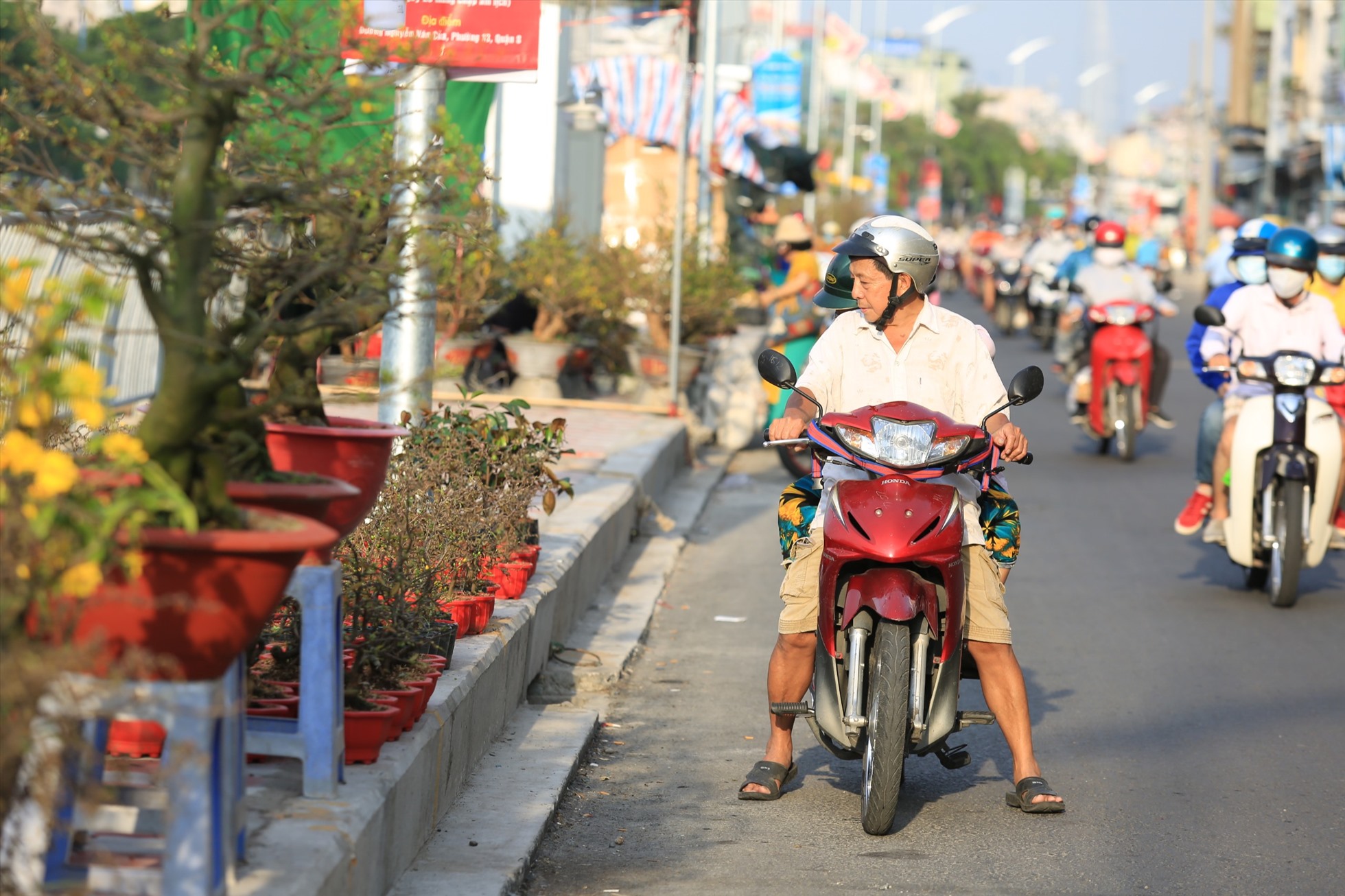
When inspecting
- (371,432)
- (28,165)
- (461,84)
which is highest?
(461,84)

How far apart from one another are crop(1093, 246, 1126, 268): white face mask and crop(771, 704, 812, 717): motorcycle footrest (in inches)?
450

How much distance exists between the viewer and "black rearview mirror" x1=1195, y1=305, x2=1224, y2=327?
923 centimetres

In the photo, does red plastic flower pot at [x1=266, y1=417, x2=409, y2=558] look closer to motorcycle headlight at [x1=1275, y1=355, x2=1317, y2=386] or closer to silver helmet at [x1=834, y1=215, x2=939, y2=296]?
silver helmet at [x1=834, y1=215, x2=939, y2=296]

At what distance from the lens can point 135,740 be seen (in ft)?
14.4

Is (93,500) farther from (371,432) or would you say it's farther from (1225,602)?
(1225,602)

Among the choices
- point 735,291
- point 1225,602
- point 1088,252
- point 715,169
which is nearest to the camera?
point 1225,602

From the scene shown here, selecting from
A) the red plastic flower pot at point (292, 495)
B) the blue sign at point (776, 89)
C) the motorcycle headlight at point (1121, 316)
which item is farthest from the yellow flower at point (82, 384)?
the blue sign at point (776, 89)

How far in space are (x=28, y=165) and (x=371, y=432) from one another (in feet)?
3.69

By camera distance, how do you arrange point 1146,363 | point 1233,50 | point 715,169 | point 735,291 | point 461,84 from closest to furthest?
point 461,84 → point 1146,363 → point 735,291 → point 715,169 → point 1233,50

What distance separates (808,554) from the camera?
570cm

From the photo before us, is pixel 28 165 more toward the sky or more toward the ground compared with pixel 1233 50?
more toward the ground

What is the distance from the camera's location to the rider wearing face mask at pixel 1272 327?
31.4 feet

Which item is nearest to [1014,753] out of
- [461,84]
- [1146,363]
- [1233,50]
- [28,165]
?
[28,165]

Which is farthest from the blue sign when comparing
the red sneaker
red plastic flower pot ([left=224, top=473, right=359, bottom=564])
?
red plastic flower pot ([left=224, top=473, right=359, bottom=564])
